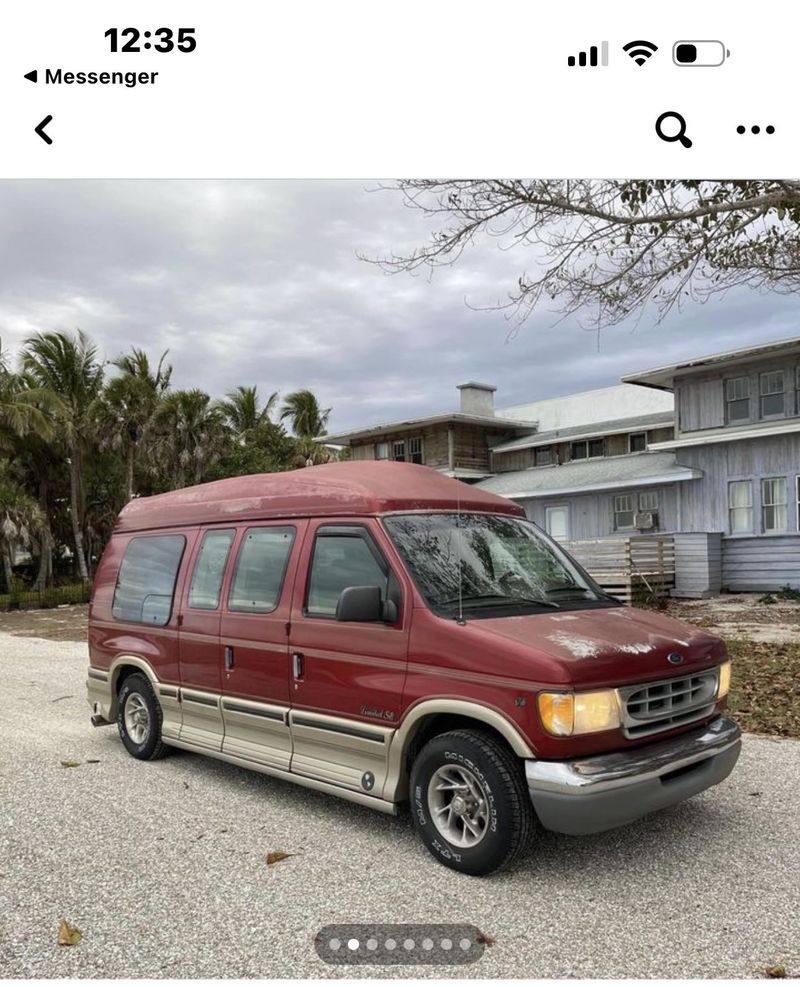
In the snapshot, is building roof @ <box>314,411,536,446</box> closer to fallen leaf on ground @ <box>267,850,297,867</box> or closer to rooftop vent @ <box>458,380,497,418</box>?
rooftop vent @ <box>458,380,497,418</box>

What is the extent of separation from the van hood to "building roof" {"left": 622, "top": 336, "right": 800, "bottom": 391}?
18.6 metres

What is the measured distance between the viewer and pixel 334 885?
14.0ft

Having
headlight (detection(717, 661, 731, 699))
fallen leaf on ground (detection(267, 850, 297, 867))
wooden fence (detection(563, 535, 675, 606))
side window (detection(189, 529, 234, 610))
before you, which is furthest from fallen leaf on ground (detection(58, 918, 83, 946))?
wooden fence (detection(563, 535, 675, 606))

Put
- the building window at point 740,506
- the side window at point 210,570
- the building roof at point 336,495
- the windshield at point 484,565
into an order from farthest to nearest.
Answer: the building window at point 740,506, the side window at point 210,570, the building roof at point 336,495, the windshield at point 484,565

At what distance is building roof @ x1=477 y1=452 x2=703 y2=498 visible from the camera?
2361 centimetres

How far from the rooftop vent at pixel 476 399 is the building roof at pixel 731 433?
11.3m

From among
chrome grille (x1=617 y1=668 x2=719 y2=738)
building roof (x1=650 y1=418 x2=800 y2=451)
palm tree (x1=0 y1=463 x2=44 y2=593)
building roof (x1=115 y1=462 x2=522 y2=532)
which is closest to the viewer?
chrome grille (x1=617 y1=668 x2=719 y2=738)

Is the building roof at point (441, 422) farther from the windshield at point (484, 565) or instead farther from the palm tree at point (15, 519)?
the windshield at point (484, 565)

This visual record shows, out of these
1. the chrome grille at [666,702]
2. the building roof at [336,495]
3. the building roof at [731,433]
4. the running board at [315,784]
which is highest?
the building roof at [731,433]

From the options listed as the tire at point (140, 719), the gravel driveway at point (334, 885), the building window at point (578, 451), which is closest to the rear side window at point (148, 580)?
the tire at point (140, 719)

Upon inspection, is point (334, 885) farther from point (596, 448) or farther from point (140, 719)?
point (596, 448)

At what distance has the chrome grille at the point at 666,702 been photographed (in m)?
4.40

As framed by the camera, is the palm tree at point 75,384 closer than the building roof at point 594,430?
No
